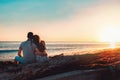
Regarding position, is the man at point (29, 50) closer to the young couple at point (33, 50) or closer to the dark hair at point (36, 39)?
the young couple at point (33, 50)

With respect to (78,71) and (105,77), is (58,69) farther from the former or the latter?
(105,77)

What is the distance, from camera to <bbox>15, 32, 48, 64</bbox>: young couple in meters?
15.5

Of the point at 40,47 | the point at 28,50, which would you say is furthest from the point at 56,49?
the point at 28,50

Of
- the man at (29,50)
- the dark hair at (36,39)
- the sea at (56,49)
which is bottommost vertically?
the sea at (56,49)

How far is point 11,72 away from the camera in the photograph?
13.1 m

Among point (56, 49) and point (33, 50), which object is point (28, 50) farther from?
point (56, 49)

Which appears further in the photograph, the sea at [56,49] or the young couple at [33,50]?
the sea at [56,49]

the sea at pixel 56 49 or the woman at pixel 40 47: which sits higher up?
the woman at pixel 40 47

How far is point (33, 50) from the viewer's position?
51.3 ft

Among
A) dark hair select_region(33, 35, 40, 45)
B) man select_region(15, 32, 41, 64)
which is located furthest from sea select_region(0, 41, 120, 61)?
dark hair select_region(33, 35, 40, 45)

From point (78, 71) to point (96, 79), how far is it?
25.9 inches

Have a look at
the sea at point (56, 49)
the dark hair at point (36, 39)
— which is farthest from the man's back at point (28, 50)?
the sea at point (56, 49)

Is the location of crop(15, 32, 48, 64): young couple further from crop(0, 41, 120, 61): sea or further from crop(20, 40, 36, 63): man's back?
crop(0, 41, 120, 61): sea

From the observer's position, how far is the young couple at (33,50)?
15539 millimetres
